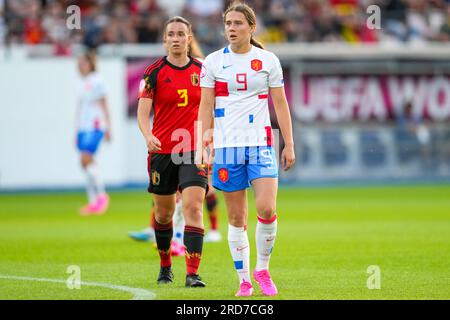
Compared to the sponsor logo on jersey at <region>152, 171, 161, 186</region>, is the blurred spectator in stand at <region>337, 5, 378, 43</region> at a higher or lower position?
higher

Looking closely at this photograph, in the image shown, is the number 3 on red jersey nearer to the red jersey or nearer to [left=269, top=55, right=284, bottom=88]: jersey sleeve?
[left=269, top=55, right=284, bottom=88]: jersey sleeve

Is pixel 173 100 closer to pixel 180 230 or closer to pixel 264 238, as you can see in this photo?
pixel 264 238

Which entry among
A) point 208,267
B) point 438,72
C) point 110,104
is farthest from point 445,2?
point 208,267

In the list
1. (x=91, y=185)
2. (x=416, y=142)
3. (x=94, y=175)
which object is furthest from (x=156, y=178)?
(x=416, y=142)

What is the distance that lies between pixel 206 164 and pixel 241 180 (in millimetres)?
601

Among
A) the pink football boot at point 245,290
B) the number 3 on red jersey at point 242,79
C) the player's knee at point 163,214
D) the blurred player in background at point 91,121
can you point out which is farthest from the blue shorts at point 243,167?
the blurred player in background at point 91,121

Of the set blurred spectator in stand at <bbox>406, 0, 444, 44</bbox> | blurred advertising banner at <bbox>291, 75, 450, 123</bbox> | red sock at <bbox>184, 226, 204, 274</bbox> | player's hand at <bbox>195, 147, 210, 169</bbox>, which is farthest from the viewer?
blurred spectator in stand at <bbox>406, 0, 444, 44</bbox>

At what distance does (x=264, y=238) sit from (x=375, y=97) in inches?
833

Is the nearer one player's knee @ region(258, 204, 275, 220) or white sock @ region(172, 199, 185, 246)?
player's knee @ region(258, 204, 275, 220)

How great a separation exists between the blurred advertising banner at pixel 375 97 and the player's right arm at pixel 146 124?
1980 centimetres

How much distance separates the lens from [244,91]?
8727mm

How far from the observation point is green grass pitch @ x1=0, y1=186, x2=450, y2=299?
9195 millimetres

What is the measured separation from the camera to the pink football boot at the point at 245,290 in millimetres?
8695

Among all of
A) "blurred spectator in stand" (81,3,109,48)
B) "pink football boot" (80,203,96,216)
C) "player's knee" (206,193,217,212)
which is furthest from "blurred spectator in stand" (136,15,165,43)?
"player's knee" (206,193,217,212)
